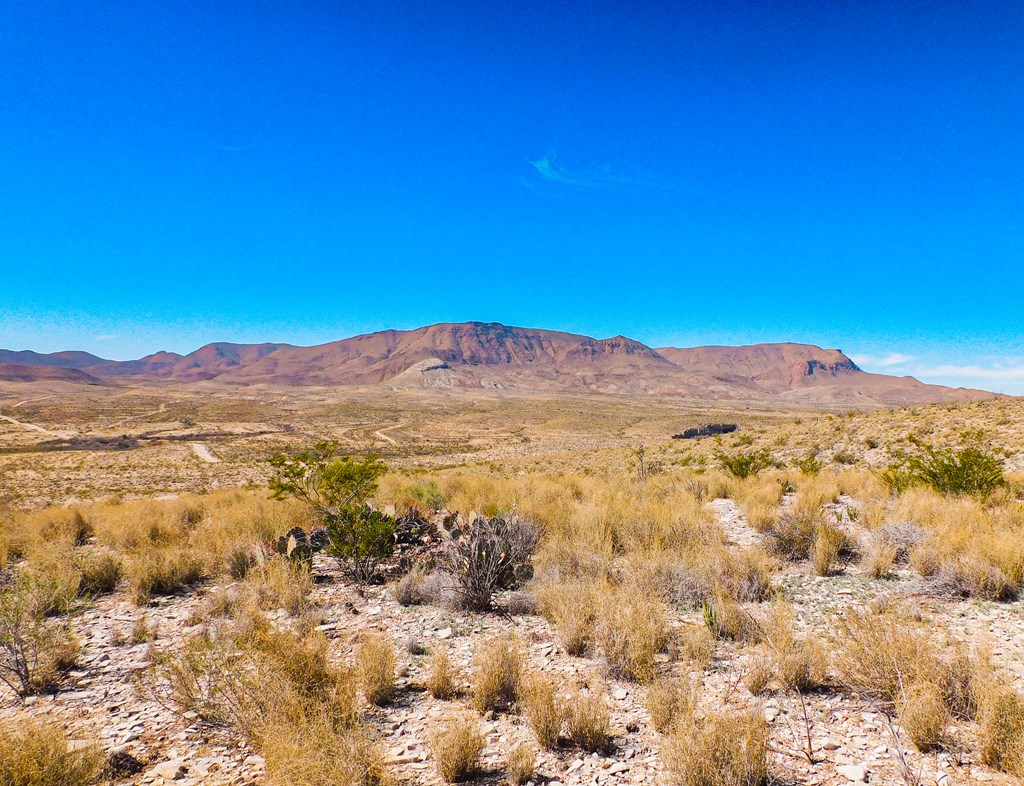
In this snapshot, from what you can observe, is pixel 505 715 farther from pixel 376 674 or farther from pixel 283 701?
pixel 283 701

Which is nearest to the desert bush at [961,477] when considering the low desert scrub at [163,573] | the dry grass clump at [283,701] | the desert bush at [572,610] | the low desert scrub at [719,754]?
the desert bush at [572,610]

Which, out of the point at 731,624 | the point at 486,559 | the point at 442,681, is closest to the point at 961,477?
the point at 731,624

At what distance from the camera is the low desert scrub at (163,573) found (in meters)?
5.86

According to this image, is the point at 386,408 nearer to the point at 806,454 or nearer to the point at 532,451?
the point at 532,451

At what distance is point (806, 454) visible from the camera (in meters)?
19.6

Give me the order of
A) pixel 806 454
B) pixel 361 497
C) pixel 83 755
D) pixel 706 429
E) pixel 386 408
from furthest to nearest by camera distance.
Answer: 1. pixel 386 408
2. pixel 706 429
3. pixel 806 454
4. pixel 361 497
5. pixel 83 755

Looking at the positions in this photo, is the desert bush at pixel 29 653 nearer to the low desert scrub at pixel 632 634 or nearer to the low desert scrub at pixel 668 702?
the low desert scrub at pixel 632 634

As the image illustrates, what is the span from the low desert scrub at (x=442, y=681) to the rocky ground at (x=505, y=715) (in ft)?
0.24

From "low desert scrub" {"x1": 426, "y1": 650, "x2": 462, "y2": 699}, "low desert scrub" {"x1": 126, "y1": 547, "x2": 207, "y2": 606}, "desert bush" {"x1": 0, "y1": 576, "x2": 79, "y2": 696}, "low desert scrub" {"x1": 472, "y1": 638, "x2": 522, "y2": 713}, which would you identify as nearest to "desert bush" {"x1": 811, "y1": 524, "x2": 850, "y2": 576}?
"low desert scrub" {"x1": 472, "y1": 638, "x2": 522, "y2": 713}

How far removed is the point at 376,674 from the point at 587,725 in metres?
1.64

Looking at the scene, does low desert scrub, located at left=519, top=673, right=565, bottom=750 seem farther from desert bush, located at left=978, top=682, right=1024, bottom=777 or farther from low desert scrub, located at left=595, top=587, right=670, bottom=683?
desert bush, located at left=978, top=682, right=1024, bottom=777

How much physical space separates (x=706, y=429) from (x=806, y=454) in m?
51.9

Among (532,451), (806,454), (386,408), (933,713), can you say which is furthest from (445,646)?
(386,408)

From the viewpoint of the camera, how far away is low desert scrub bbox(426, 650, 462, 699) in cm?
384
